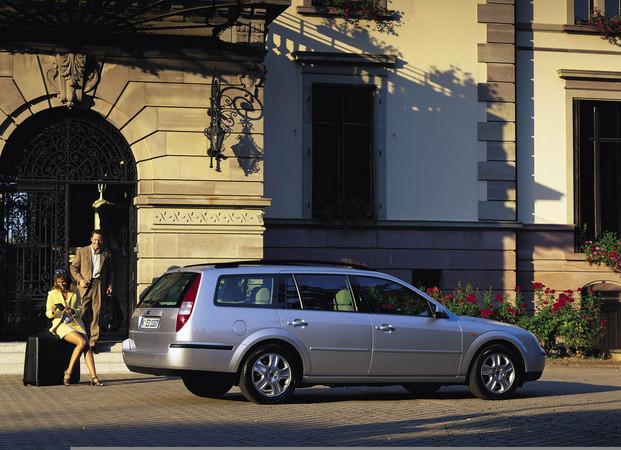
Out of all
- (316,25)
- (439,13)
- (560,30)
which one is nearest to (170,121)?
(316,25)

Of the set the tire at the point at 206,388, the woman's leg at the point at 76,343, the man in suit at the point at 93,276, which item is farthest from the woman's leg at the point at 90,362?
the man in suit at the point at 93,276

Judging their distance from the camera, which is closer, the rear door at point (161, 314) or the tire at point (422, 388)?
the rear door at point (161, 314)

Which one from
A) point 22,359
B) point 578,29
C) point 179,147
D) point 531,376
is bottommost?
point 22,359

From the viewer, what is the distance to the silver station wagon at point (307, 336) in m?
11.9

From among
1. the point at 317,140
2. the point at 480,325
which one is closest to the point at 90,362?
the point at 480,325

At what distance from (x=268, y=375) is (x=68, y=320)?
3.86 meters

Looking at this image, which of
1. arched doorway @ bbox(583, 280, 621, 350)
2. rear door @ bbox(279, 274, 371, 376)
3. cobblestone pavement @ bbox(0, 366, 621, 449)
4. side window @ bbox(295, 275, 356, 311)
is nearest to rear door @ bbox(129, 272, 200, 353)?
cobblestone pavement @ bbox(0, 366, 621, 449)

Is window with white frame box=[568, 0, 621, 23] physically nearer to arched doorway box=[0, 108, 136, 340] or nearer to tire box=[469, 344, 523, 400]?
arched doorway box=[0, 108, 136, 340]

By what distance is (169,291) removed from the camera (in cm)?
1241

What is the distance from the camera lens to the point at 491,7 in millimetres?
21688

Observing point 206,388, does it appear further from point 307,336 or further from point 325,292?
point 325,292

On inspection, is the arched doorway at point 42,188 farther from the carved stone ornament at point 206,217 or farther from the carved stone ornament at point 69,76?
the carved stone ornament at point 206,217

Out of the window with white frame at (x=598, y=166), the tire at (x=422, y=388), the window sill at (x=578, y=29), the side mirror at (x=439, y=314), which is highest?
the window sill at (x=578, y=29)

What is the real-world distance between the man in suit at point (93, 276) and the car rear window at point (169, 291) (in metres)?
4.26
